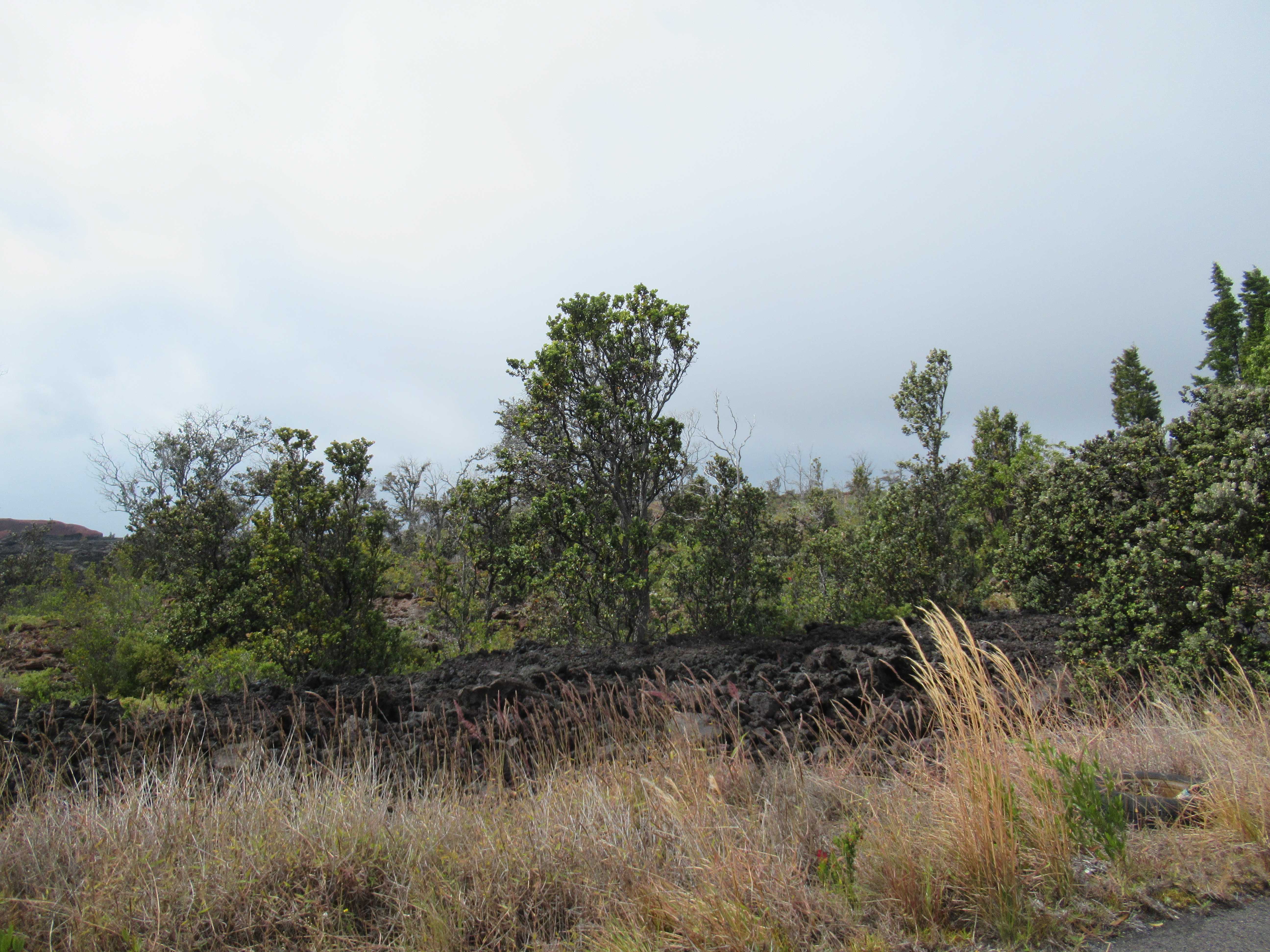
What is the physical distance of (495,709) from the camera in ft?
17.9

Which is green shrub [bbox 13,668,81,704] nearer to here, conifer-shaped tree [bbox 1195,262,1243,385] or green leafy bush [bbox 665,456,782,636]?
green leafy bush [bbox 665,456,782,636]

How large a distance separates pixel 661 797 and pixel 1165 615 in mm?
4617

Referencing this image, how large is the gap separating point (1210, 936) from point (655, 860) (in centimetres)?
226

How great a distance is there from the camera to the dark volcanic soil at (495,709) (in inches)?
192

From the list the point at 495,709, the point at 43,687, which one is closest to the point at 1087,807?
the point at 495,709

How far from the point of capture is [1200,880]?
3027 mm

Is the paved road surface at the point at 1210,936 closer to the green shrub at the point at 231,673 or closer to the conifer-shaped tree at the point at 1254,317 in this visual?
the green shrub at the point at 231,673

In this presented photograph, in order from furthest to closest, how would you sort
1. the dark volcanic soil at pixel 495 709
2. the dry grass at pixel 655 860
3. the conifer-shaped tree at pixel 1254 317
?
the conifer-shaped tree at pixel 1254 317 → the dark volcanic soil at pixel 495 709 → the dry grass at pixel 655 860

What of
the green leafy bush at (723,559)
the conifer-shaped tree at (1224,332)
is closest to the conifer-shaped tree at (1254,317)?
the conifer-shaped tree at (1224,332)

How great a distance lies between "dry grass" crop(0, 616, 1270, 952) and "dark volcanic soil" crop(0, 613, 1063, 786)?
0.74 meters

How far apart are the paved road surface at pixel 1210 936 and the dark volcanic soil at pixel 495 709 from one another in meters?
1.90

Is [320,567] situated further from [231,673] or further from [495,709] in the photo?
[495,709]

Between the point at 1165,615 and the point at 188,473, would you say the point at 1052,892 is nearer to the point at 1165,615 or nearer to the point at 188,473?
the point at 1165,615

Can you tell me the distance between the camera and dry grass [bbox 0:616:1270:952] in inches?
112
